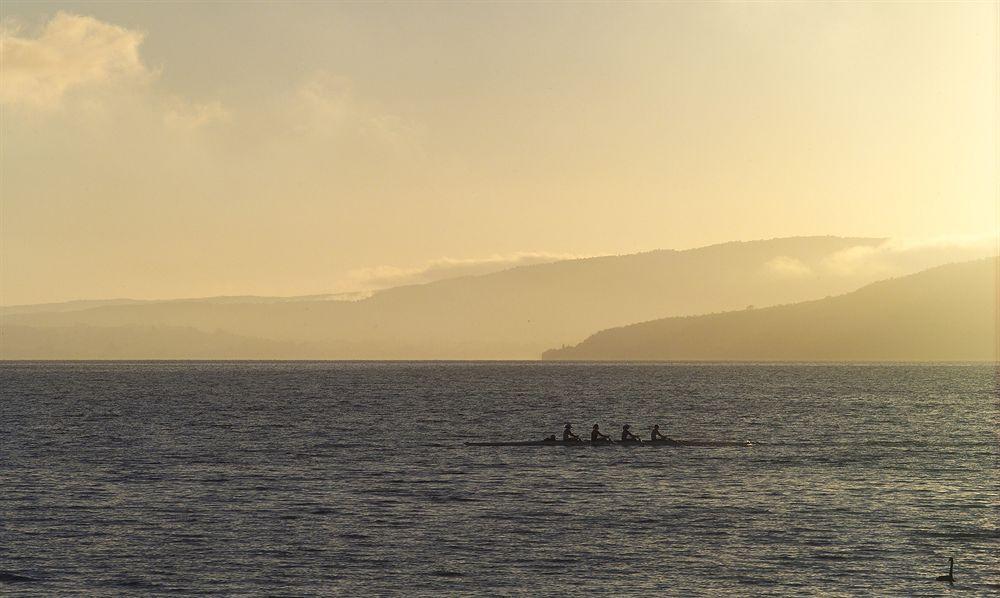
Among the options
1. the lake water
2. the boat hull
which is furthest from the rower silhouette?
the boat hull

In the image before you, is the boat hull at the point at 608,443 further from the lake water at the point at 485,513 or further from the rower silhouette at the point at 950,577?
the rower silhouette at the point at 950,577

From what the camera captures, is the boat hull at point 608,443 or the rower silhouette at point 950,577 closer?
the rower silhouette at point 950,577

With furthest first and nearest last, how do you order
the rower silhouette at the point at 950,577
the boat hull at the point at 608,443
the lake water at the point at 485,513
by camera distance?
1. the boat hull at the point at 608,443
2. the lake water at the point at 485,513
3. the rower silhouette at the point at 950,577

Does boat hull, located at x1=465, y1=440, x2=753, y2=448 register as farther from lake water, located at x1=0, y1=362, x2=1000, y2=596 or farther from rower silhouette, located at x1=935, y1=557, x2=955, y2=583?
rower silhouette, located at x1=935, y1=557, x2=955, y2=583

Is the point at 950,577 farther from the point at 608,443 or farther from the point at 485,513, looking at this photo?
the point at 608,443

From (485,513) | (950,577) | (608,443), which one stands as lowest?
(950,577)

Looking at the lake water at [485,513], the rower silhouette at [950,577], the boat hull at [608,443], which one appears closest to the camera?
the rower silhouette at [950,577]

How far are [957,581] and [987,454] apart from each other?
1880 inches

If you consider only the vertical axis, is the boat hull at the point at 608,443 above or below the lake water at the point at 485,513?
above

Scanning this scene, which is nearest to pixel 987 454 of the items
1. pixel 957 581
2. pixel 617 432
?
pixel 617 432

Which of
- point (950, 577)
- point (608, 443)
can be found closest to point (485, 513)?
point (950, 577)

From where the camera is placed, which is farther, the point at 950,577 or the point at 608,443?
the point at 608,443

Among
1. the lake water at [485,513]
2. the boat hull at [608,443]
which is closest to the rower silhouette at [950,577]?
the lake water at [485,513]

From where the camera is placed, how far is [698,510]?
55.0 m
